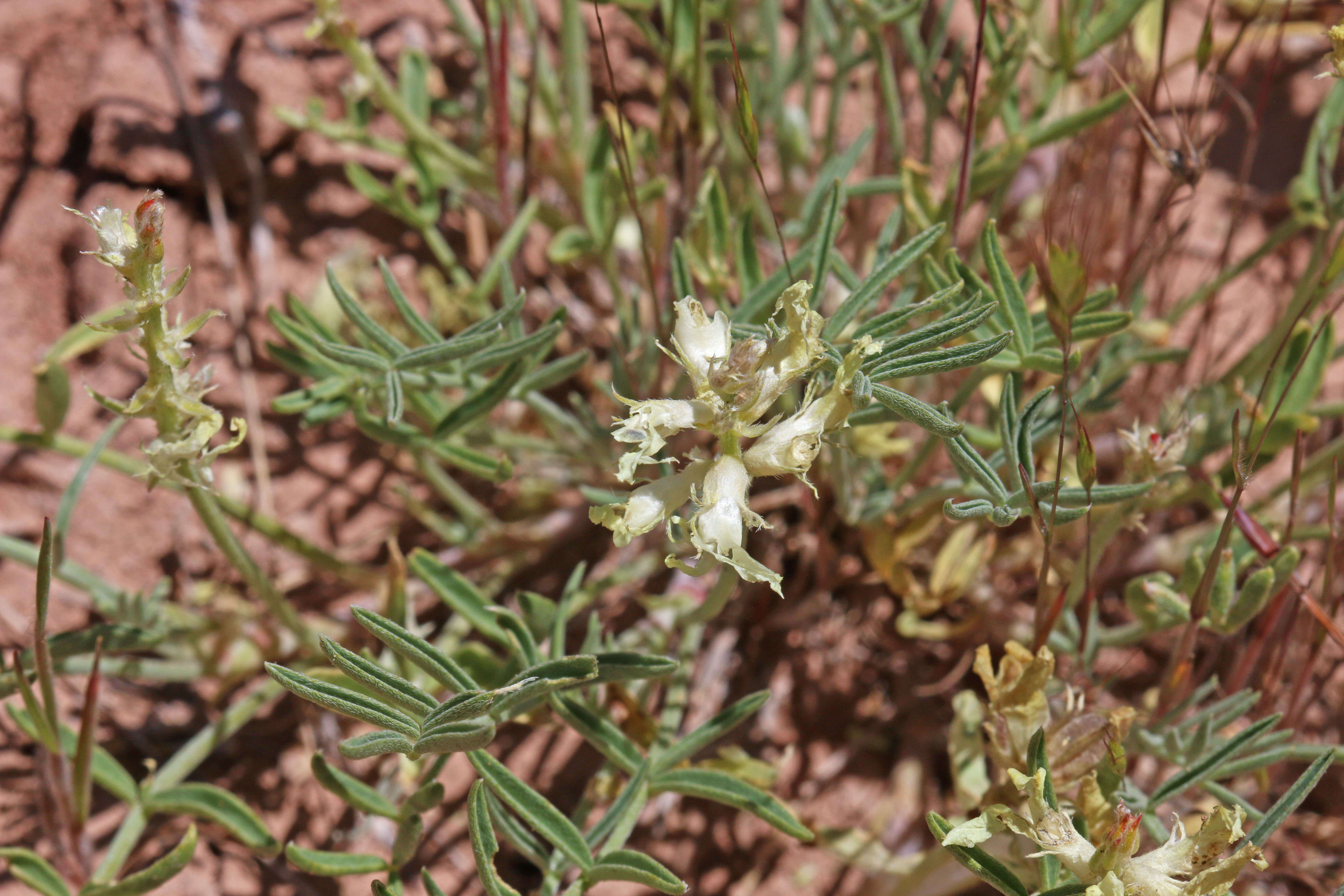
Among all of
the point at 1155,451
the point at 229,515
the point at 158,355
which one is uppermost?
the point at 158,355

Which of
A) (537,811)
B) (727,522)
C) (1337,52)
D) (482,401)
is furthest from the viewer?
(482,401)

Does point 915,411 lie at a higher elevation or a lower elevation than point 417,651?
higher

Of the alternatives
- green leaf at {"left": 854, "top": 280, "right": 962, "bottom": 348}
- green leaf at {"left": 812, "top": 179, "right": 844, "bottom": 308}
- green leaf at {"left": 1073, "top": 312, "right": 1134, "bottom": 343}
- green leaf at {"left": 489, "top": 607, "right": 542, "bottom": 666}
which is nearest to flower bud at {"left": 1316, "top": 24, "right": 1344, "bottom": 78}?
green leaf at {"left": 1073, "top": 312, "right": 1134, "bottom": 343}

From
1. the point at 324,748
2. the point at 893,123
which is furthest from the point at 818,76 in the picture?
the point at 324,748

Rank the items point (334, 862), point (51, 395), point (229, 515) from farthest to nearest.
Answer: point (229, 515)
point (51, 395)
point (334, 862)

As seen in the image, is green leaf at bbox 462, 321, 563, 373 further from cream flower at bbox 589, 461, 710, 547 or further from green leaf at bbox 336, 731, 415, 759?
green leaf at bbox 336, 731, 415, 759

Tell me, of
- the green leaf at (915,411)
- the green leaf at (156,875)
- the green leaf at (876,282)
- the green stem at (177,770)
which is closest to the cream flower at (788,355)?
the green leaf at (915,411)

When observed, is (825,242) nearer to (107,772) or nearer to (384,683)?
(384,683)

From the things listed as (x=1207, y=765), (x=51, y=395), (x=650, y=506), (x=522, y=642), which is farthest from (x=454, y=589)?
(x=1207, y=765)
